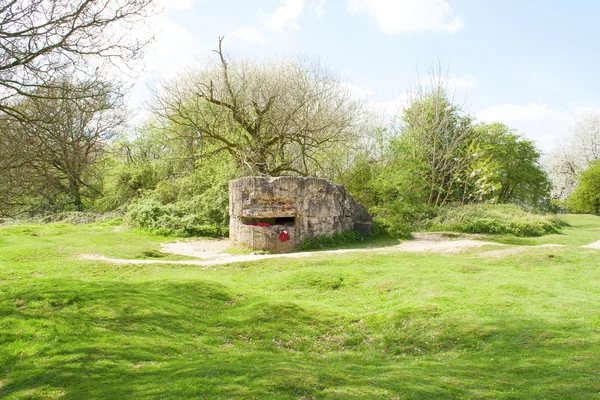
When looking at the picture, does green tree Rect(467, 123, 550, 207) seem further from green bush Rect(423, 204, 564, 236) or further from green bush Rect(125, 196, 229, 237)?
green bush Rect(125, 196, 229, 237)

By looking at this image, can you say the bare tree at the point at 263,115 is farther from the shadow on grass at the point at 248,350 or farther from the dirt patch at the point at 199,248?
the shadow on grass at the point at 248,350

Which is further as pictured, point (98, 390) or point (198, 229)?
point (198, 229)

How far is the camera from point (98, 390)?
178 inches

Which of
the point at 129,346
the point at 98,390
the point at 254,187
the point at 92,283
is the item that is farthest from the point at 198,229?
the point at 98,390

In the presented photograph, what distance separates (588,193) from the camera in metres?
32.9

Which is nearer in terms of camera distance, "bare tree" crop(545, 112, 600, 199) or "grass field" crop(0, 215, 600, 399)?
"grass field" crop(0, 215, 600, 399)

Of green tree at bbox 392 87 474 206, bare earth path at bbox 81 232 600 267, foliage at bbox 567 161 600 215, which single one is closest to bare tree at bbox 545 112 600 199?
foliage at bbox 567 161 600 215

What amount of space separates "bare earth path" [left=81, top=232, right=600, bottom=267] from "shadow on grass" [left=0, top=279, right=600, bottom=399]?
375 centimetres

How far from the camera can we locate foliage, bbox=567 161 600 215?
32.3 m

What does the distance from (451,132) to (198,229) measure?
18.2 metres

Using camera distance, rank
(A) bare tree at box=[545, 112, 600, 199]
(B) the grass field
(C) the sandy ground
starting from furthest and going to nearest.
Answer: (A) bare tree at box=[545, 112, 600, 199] < (C) the sandy ground < (B) the grass field

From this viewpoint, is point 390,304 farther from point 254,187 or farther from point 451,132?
point 451,132

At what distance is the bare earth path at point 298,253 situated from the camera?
1295 cm

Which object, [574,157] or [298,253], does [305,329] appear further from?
[574,157]
